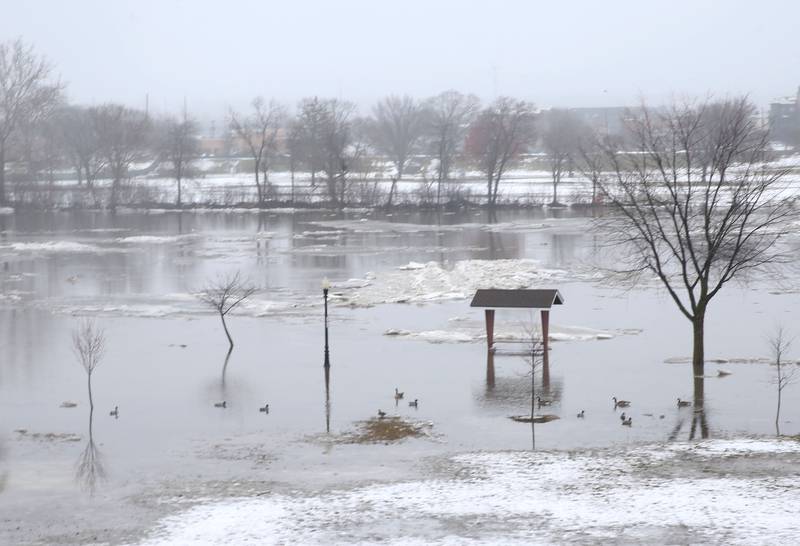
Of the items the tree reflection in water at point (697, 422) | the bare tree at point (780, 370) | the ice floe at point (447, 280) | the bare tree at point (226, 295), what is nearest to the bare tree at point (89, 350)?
the bare tree at point (226, 295)

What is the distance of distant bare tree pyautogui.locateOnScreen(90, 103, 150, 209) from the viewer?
10569 centimetres

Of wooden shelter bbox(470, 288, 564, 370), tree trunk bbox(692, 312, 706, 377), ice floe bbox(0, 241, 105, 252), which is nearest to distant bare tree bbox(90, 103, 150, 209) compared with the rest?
ice floe bbox(0, 241, 105, 252)

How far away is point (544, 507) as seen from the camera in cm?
1677

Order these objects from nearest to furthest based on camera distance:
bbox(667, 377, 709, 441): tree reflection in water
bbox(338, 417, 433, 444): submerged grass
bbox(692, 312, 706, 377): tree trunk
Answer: bbox(667, 377, 709, 441): tree reflection in water → bbox(338, 417, 433, 444): submerged grass → bbox(692, 312, 706, 377): tree trunk

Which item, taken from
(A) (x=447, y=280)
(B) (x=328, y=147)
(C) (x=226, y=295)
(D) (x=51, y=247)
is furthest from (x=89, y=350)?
(B) (x=328, y=147)

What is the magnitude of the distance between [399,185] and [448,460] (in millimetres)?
94747

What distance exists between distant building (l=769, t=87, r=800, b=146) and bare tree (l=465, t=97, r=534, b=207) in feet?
89.1

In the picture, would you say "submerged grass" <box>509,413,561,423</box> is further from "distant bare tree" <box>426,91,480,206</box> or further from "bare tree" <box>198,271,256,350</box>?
"distant bare tree" <box>426,91,480,206</box>

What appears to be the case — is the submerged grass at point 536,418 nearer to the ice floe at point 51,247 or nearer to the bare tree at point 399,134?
the ice floe at point 51,247

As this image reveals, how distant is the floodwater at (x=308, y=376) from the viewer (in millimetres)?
20031

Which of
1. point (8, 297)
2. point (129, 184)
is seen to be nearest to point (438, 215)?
point (129, 184)

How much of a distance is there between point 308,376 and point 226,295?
9.10 m

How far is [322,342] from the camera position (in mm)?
Result: 33031

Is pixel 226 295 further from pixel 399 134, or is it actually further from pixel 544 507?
pixel 399 134
